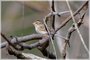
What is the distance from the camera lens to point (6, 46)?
1.14 metres

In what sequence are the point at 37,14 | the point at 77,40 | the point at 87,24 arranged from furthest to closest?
the point at 37,14, the point at 77,40, the point at 87,24

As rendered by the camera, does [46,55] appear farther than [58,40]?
No

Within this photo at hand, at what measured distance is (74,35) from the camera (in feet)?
4.65

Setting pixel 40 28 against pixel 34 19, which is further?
pixel 34 19

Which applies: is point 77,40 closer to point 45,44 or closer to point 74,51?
point 74,51

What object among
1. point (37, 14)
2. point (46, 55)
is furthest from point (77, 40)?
point (37, 14)

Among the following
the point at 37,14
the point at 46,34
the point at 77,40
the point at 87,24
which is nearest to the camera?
the point at 46,34

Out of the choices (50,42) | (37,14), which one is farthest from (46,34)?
(37,14)

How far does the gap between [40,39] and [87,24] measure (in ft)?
0.96

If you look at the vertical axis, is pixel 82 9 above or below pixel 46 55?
above

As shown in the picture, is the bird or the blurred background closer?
the bird

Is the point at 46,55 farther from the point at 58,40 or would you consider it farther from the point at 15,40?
the point at 58,40

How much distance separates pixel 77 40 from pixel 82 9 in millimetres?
376

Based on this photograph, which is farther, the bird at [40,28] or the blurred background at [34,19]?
the blurred background at [34,19]
